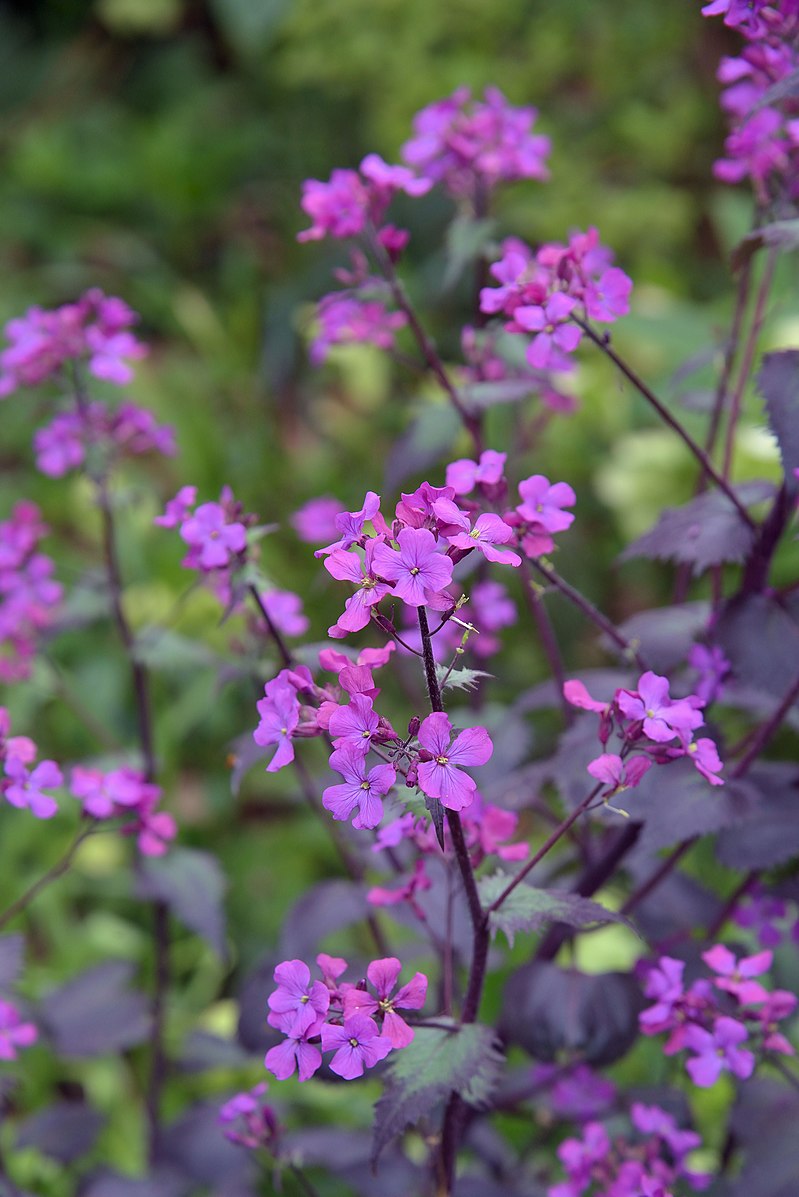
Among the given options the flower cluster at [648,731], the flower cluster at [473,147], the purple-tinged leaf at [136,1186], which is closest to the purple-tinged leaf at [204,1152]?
the purple-tinged leaf at [136,1186]

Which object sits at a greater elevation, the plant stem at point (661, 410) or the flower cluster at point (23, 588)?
the plant stem at point (661, 410)

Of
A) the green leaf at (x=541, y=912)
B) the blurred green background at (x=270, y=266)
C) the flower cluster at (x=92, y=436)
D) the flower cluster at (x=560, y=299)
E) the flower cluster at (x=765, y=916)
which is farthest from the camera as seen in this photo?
the blurred green background at (x=270, y=266)

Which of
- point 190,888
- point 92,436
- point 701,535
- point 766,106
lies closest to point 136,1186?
point 190,888

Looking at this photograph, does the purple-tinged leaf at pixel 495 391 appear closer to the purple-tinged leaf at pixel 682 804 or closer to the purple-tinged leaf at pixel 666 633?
the purple-tinged leaf at pixel 666 633

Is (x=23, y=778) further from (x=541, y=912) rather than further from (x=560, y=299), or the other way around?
(x=560, y=299)

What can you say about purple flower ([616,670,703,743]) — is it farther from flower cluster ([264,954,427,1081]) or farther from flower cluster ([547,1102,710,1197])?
flower cluster ([547,1102,710,1197])

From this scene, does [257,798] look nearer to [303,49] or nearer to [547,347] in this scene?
[547,347]

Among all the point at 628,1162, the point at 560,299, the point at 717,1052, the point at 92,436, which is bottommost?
the point at 628,1162
